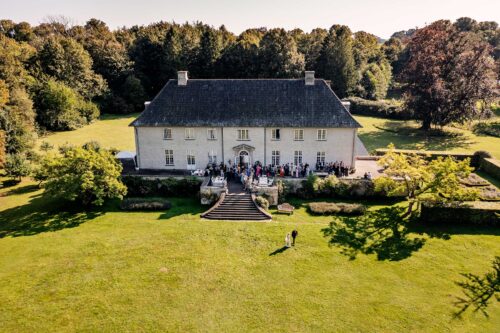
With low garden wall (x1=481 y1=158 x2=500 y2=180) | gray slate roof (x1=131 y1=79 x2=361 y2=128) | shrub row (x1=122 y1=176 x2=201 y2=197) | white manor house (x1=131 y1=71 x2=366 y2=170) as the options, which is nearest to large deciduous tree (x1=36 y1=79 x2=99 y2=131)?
white manor house (x1=131 y1=71 x2=366 y2=170)

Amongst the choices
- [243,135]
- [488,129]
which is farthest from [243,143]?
[488,129]

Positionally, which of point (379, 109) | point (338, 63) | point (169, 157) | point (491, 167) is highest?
point (338, 63)

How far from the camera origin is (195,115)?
41.5 metres

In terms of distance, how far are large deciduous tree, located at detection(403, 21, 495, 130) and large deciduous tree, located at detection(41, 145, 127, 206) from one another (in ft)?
167

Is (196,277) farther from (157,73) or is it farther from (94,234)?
(157,73)

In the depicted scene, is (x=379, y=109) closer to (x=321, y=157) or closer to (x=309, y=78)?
(x=309, y=78)

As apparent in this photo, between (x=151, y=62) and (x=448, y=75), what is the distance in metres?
66.6

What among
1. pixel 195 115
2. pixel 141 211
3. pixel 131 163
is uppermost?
pixel 195 115

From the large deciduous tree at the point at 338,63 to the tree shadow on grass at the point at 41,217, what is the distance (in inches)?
2736

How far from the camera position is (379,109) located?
266ft

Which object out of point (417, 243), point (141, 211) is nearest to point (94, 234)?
point (141, 211)

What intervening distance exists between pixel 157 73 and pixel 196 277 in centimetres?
7463

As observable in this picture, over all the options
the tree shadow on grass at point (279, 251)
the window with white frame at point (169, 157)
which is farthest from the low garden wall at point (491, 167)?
the window with white frame at point (169, 157)

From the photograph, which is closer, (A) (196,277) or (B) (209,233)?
(A) (196,277)
